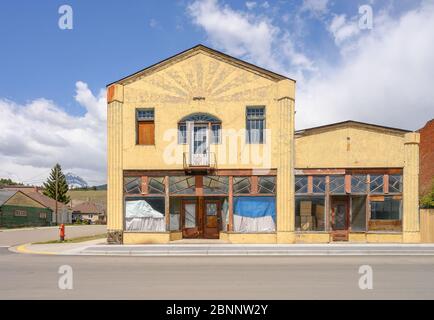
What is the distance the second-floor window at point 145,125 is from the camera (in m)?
21.2

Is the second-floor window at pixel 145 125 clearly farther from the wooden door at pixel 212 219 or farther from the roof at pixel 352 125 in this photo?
the roof at pixel 352 125

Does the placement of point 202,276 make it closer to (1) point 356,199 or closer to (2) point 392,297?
(2) point 392,297

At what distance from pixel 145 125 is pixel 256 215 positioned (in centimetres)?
794

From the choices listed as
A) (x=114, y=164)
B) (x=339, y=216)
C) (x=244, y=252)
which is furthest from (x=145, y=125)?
(x=339, y=216)

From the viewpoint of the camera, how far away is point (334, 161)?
811 inches

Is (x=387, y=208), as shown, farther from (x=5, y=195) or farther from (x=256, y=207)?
(x=5, y=195)

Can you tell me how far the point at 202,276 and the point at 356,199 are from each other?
501 inches

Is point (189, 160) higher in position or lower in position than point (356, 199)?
higher

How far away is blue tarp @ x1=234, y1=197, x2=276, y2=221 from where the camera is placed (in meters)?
20.5

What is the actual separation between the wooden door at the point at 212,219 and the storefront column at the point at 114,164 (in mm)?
4705

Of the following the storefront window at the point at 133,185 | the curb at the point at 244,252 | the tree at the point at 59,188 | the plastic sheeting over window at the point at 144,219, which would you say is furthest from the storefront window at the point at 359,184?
the tree at the point at 59,188
